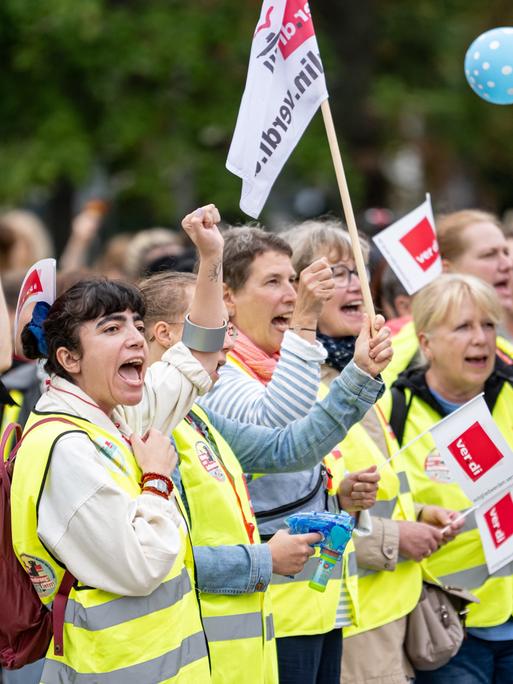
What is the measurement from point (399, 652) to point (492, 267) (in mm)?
2098

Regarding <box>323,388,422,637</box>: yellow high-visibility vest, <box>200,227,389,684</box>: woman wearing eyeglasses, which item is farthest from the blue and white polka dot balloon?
<box>323,388,422,637</box>: yellow high-visibility vest

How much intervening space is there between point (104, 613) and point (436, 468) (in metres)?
2.10

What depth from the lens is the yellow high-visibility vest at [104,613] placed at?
11.6 ft

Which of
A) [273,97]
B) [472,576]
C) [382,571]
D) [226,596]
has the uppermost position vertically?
[273,97]

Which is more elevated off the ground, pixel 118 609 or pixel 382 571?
pixel 118 609

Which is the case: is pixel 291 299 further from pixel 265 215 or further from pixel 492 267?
pixel 265 215

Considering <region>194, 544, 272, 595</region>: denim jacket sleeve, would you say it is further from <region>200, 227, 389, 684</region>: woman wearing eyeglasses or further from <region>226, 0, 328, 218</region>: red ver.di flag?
<region>226, 0, 328, 218</region>: red ver.di flag

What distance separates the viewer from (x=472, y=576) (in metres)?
5.25

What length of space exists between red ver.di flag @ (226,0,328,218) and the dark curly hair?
2.17ft

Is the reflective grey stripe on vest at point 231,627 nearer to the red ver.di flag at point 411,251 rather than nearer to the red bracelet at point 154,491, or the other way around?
the red bracelet at point 154,491

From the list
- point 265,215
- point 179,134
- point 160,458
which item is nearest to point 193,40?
point 179,134

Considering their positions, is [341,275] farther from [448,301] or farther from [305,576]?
[305,576]

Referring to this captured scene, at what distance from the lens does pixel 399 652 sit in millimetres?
4965

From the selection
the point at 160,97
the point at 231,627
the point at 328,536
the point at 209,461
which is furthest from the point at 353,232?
the point at 160,97
